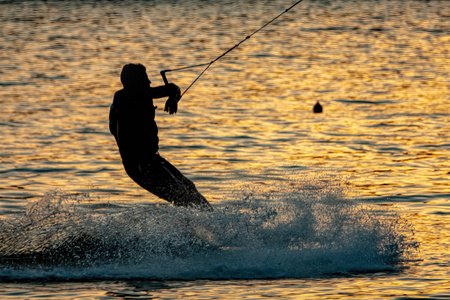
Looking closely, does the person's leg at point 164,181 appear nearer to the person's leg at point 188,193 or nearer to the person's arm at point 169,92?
the person's leg at point 188,193

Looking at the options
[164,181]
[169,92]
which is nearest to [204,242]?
[164,181]

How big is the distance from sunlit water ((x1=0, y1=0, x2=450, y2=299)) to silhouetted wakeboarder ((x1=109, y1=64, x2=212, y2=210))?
36 cm

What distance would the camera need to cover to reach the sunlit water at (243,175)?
9.21 meters

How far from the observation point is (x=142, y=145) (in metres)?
9.46

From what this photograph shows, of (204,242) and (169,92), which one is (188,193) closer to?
(204,242)

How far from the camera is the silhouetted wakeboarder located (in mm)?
9406

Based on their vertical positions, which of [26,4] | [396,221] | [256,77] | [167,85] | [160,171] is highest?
[167,85]

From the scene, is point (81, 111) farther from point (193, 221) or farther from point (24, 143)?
point (193, 221)

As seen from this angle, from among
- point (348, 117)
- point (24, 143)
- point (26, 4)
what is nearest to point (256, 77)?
point (348, 117)

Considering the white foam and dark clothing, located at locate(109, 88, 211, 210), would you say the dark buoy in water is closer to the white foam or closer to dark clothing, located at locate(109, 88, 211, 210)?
the white foam

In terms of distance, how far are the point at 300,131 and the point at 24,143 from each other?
4.57 metres

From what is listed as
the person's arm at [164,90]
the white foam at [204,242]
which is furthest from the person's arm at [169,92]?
the white foam at [204,242]

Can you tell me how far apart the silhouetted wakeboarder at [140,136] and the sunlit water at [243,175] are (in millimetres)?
360

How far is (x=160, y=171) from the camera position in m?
9.56
